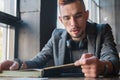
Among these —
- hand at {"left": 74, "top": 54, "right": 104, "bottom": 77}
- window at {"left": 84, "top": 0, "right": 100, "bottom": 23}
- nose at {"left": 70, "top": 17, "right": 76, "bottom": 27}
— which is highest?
window at {"left": 84, "top": 0, "right": 100, "bottom": 23}

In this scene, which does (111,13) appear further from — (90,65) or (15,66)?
(90,65)

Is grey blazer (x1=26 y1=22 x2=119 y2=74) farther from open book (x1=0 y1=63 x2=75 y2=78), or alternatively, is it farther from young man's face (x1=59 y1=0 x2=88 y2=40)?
open book (x1=0 y1=63 x2=75 y2=78)

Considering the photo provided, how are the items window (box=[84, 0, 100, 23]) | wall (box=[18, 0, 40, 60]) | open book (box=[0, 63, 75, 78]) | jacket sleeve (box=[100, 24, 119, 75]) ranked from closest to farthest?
open book (box=[0, 63, 75, 78]), jacket sleeve (box=[100, 24, 119, 75]), wall (box=[18, 0, 40, 60]), window (box=[84, 0, 100, 23])

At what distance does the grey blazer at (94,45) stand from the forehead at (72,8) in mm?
145

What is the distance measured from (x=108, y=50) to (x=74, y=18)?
0.86 feet

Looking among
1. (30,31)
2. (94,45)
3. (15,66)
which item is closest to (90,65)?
(94,45)

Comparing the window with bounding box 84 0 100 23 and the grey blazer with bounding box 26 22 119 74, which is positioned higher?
the window with bounding box 84 0 100 23

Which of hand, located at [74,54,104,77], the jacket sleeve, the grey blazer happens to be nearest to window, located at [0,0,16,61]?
the grey blazer

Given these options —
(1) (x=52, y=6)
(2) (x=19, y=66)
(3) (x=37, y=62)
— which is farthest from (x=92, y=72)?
(1) (x=52, y=6)

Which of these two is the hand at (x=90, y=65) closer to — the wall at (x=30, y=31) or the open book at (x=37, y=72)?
the open book at (x=37, y=72)

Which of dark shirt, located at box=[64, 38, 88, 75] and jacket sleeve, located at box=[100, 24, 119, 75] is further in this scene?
dark shirt, located at box=[64, 38, 88, 75]

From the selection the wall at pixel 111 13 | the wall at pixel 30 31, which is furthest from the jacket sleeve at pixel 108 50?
the wall at pixel 111 13

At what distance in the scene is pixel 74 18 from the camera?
61.6 inches

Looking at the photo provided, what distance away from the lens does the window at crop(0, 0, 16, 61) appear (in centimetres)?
232
